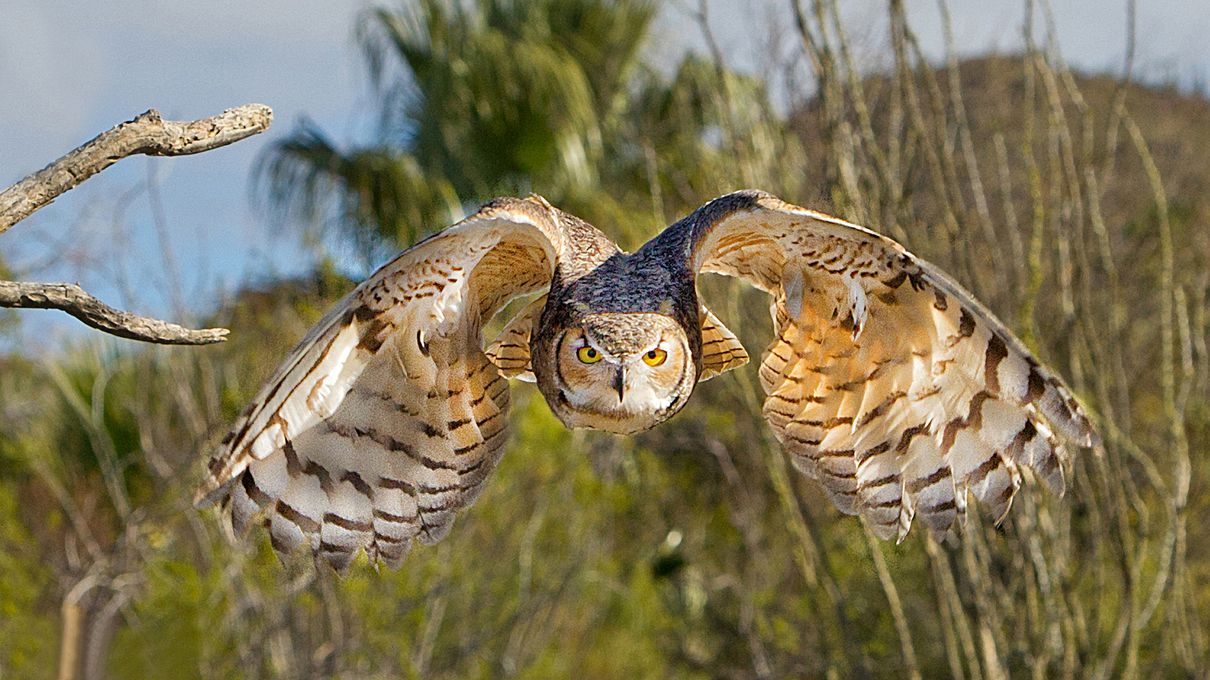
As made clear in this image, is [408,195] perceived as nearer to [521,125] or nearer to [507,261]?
[521,125]

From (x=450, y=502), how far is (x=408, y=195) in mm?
6473

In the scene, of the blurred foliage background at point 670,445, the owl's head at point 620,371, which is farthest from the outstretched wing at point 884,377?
the blurred foliage background at point 670,445

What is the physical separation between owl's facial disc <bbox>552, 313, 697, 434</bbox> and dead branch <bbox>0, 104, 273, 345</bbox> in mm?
733

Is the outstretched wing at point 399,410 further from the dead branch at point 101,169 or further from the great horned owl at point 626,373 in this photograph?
the dead branch at point 101,169

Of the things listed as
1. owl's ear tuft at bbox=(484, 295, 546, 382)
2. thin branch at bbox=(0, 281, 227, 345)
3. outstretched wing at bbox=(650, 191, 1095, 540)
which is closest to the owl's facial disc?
outstretched wing at bbox=(650, 191, 1095, 540)

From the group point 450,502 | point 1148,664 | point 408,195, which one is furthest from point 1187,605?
point 408,195

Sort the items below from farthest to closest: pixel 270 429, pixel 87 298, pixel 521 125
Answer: pixel 521 125 < pixel 270 429 < pixel 87 298

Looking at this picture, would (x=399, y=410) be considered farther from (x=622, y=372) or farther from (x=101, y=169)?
(x=101, y=169)

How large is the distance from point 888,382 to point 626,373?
2.64 ft

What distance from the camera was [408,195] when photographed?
9188mm

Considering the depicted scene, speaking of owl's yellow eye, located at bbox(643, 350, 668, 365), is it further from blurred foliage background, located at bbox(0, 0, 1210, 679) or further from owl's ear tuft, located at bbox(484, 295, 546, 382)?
blurred foliage background, located at bbox(0, 0, 1210, 679)

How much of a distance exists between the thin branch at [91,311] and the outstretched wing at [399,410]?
1.88ft

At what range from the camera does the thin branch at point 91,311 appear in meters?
1.88

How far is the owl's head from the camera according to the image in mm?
2459
